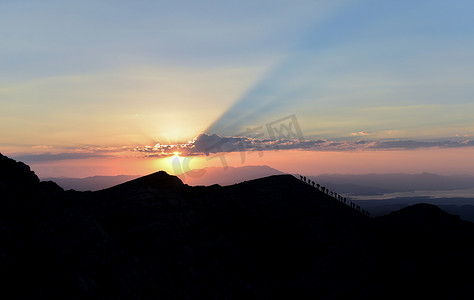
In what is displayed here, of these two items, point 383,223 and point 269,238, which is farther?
point 383,223

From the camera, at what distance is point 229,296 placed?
5128 centimetres

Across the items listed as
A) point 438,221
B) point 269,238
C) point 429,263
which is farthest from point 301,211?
point 438,221

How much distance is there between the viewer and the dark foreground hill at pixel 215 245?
121ft

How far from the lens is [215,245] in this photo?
60.2 metres

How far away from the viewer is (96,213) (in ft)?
186

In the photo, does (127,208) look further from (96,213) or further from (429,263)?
(429,263)

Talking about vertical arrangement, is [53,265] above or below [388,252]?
above

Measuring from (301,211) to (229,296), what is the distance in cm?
3093

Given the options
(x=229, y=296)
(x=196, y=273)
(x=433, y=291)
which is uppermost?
(x=196, y=273)

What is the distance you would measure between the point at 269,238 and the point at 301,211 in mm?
12048

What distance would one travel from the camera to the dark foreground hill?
36.8 meters

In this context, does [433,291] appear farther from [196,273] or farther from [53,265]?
[53,265]

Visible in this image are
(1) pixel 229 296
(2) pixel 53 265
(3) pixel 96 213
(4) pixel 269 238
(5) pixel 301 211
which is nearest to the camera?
(2) pixel 53 265

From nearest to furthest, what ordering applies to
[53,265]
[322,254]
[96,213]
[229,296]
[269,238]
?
[53,265], [229,296], [96,213], [322,254], [269,238]
